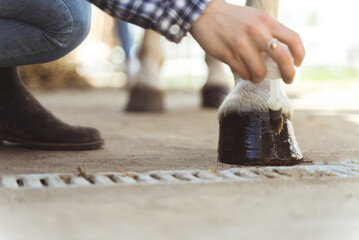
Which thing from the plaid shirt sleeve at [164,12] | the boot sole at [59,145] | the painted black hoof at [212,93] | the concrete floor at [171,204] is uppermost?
the plaid shirt sleeve at [164,12]

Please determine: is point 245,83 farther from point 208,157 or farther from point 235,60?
point 235,60

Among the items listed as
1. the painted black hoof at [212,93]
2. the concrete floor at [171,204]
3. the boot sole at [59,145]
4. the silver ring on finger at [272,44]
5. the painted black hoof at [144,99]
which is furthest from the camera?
the painted black hoof at [212,93]

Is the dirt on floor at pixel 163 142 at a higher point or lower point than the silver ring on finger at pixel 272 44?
lower

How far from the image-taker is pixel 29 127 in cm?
172

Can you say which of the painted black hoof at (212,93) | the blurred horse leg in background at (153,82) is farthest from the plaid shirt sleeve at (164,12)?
the painted black hoof at (212,93)

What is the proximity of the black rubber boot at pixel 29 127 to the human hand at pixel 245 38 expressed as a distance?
2.67 ft

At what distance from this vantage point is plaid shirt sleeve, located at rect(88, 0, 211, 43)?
3.23 feet

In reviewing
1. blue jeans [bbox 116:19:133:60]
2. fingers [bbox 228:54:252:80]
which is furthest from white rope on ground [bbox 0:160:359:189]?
blue jeans [bbox 116:19:133:60]

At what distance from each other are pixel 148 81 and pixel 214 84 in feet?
1.47

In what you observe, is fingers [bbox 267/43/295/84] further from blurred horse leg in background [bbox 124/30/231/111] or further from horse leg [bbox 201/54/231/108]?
horse leg [bbox 201/54/231/108]

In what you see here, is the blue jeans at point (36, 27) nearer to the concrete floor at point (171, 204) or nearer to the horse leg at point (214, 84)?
the concrete floor at point (171, 204)

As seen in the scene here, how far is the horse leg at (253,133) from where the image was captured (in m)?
1.37

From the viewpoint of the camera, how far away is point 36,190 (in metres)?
1.05

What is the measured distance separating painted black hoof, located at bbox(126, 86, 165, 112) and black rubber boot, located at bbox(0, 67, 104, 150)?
1333mm
